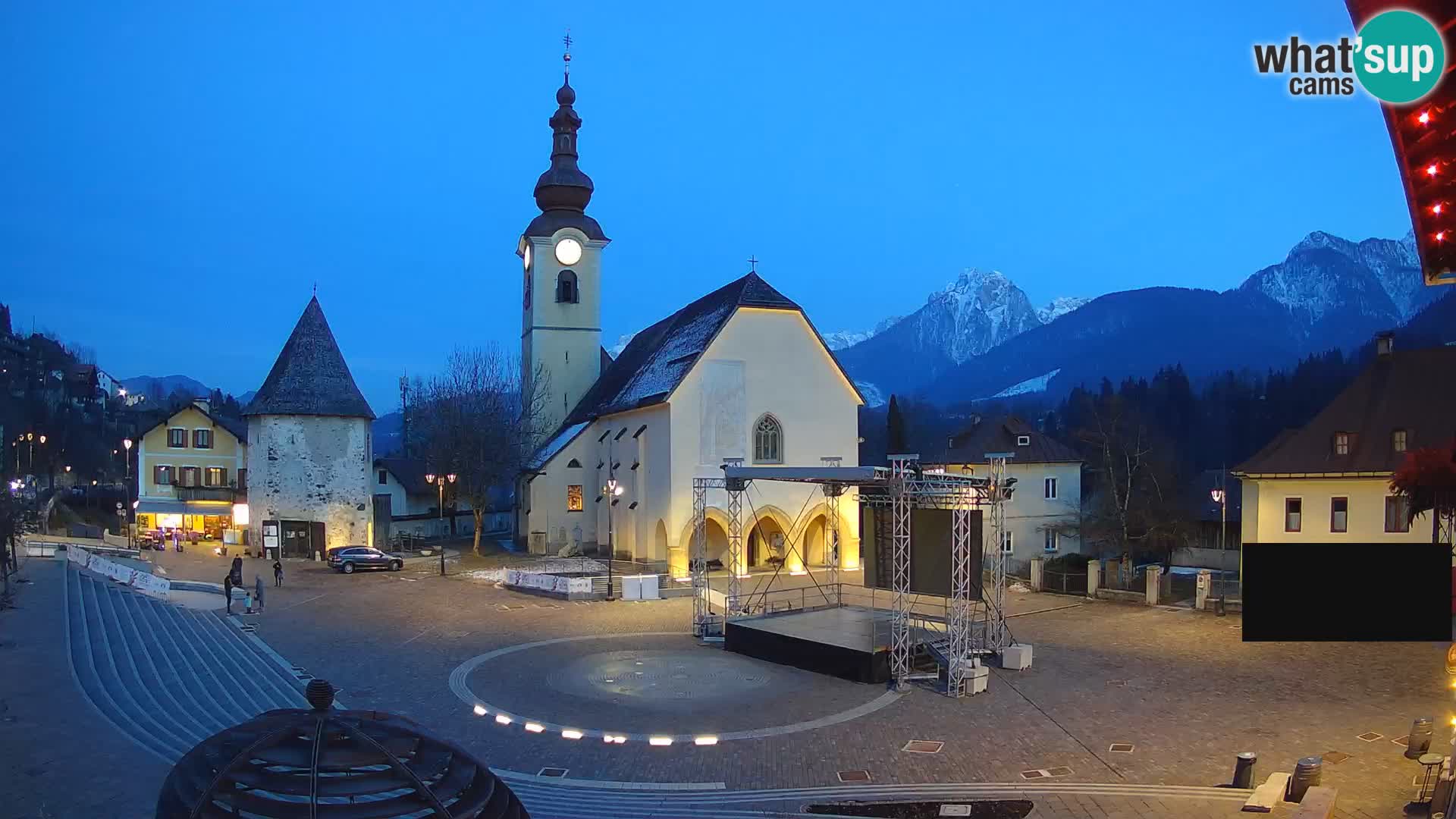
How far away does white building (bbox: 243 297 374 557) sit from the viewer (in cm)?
4125

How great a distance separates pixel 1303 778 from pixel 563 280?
45077 millimetres

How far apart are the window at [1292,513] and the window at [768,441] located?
17081mm

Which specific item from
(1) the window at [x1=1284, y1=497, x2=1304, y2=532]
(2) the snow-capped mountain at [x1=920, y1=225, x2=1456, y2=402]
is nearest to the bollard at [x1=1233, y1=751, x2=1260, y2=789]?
(1) the window at [x1=1284, y1=497, x2=1304, y2=532]

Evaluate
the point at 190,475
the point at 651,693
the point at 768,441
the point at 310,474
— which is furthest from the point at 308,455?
the point at 651,693

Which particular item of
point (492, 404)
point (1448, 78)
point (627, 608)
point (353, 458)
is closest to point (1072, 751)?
point (1448, 78)

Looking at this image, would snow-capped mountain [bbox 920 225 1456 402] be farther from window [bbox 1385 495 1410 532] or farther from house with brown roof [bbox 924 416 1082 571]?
window [bbox 1385 495 1410 532]

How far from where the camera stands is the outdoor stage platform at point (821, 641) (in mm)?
19266

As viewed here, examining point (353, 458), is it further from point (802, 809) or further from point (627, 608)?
point (802, 809)

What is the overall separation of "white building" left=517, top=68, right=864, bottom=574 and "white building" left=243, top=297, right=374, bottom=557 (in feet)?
26.1

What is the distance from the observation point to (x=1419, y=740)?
42.2 feet

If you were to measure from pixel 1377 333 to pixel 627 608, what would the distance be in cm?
2602

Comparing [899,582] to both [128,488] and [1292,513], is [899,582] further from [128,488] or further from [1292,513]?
[128,488]

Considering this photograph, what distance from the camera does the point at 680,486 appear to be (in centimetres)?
3572
